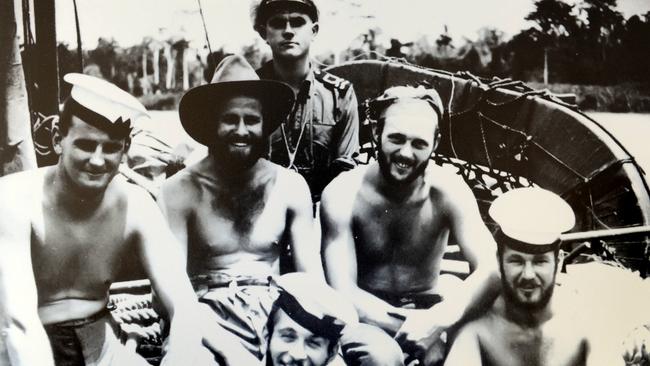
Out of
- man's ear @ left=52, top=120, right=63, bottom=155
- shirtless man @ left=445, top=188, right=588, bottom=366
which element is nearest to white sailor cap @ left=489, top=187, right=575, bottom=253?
shirtless man @ left=445, top=188, right=588, bottom=366

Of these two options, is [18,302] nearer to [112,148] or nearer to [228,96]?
[112,148]

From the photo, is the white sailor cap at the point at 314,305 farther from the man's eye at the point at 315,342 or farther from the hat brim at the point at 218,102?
the hat brim at the point at 218,102

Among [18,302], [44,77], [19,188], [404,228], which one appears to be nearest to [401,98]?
[404,228]

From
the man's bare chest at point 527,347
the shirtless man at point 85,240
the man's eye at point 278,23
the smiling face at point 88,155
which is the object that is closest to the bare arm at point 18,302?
the shirtless man at point 85,240

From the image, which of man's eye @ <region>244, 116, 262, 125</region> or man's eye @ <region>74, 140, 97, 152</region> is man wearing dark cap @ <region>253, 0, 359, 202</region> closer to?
man's eye @ <region>244, 116, 262, 125</region>

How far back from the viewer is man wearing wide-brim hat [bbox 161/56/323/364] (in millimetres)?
3156

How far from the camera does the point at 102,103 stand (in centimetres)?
309

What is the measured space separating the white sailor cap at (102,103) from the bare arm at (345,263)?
3.15 feet

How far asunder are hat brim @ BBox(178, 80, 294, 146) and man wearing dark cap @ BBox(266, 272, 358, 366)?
2.41 ft

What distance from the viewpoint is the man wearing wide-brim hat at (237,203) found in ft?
10.4

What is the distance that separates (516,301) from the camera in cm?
326

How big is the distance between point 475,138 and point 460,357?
3.46 ft

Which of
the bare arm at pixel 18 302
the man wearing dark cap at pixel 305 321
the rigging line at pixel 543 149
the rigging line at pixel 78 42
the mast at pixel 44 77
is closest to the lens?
the bare arm at pixel 18 302

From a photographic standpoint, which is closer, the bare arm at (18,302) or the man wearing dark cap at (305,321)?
the bare arm at (18,302)
